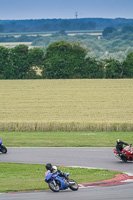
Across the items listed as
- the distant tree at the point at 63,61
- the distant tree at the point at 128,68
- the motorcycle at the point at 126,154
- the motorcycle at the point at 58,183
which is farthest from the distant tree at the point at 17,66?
the motorcycle at the point at 58,183

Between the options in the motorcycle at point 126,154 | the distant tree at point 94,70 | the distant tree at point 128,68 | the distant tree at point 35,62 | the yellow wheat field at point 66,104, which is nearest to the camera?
the motorcycle at point 126,154

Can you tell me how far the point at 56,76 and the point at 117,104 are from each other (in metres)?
31.4

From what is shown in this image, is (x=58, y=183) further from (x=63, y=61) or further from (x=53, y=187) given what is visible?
(x=63, y=61)

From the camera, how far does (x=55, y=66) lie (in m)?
87.6

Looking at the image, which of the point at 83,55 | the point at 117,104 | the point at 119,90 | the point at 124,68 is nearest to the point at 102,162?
the point at 117,104

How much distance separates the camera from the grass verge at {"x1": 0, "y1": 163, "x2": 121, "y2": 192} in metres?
21.0

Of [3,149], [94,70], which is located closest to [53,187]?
[3,149]

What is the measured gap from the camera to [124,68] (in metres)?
86.8

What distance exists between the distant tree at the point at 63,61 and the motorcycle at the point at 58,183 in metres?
67.3

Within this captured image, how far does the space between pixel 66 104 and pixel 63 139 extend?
2281cm

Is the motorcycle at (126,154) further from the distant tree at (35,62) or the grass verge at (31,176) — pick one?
the distant tree at (35,62)

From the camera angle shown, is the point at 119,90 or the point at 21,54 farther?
the point at 21,54

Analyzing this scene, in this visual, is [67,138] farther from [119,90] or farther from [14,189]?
[119,90]

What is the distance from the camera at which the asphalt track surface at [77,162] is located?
62.2 ft
